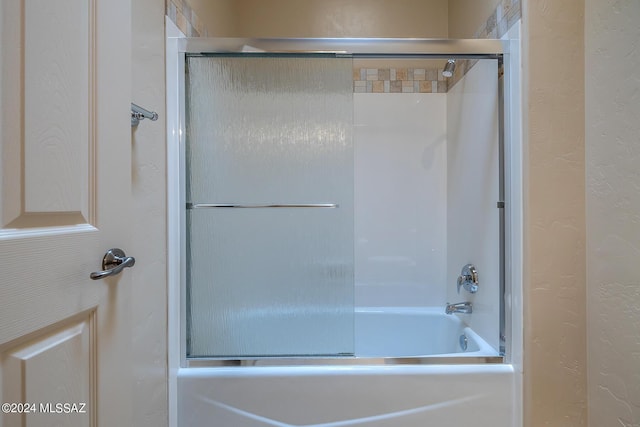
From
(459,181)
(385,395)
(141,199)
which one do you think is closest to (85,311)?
(141,199)

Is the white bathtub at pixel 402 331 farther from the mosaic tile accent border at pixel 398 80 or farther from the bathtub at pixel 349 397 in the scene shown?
the mosaic tile accent border at pixel 398 80

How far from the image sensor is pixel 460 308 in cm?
203

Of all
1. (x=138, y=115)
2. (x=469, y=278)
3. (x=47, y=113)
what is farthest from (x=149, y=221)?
(x=469, y=278)

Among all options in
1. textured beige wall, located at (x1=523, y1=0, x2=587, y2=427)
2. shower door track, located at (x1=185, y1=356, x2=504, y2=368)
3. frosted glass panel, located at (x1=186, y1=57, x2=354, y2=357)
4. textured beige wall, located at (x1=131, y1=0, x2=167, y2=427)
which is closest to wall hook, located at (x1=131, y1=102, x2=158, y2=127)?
textured beige wall, located at (x1=131, y1=0, x2=167, y2=427)

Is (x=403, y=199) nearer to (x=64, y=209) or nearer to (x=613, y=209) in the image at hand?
(x=613, y=209)

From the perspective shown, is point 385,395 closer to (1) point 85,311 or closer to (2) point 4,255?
(1) point 85,311

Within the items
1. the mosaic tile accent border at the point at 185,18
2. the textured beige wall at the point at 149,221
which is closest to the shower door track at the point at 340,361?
the textured beige wall at the point at 149,221

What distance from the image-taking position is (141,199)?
1.17 metres

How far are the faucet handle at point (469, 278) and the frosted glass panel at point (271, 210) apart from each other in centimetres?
74

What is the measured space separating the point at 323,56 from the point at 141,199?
0.90 m

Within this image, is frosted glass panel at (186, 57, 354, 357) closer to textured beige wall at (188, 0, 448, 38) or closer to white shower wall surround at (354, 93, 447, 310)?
white shower wall surround at (354, 93, 447, 310)

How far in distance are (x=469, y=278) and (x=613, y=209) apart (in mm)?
840

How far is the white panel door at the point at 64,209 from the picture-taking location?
0.60m

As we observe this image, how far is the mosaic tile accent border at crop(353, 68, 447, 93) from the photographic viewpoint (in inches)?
92.5
